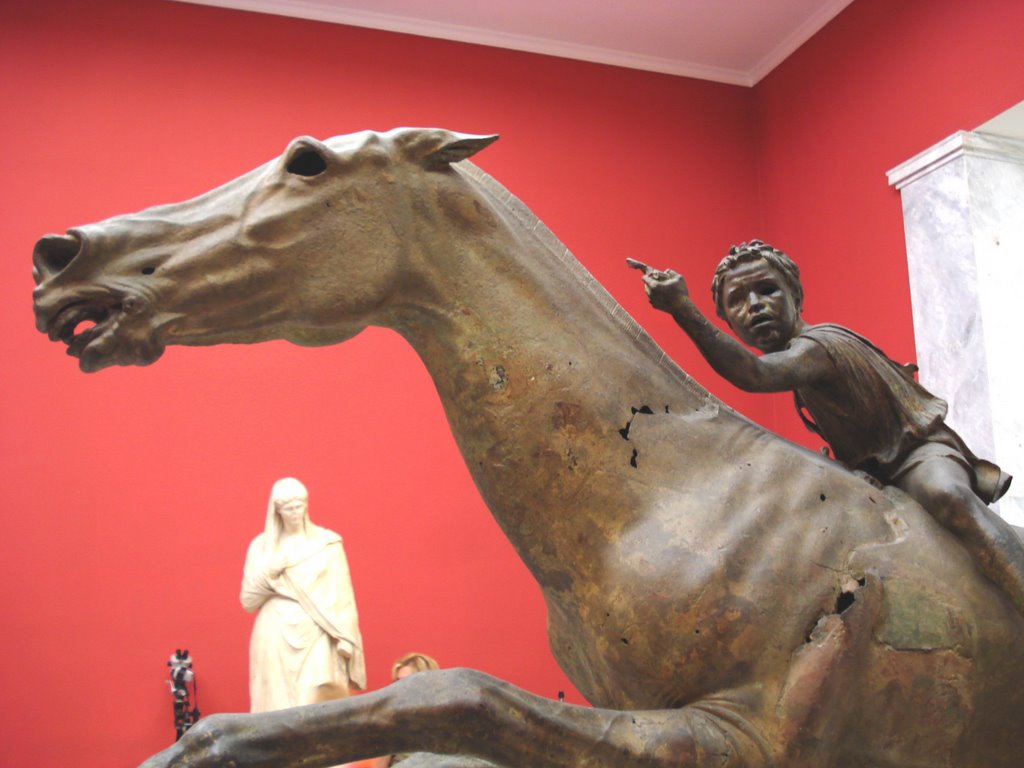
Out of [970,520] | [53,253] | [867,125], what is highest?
[867,125]

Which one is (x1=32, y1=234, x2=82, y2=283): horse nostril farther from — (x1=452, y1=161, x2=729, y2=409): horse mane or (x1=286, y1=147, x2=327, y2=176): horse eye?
(x1=452, y1=161, x2=729, y2=409): horse mane

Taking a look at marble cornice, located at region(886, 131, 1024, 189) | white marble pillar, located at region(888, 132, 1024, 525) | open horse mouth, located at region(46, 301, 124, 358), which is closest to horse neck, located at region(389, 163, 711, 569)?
open horse mouth, located at region(46, 301, 124, 358)

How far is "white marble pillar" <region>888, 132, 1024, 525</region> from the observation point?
4.50m

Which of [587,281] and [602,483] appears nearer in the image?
[602,483]

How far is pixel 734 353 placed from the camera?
174 centimetres

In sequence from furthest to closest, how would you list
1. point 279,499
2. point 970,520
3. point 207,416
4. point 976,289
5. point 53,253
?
point 207,416
point 279,499
point 976,289
point 970,520
point 53,253

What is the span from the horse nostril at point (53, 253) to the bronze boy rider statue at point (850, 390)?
84cm

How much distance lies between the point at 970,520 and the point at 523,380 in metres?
0.73

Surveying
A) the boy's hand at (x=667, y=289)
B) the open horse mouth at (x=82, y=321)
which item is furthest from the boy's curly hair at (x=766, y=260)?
the open horse mouth at (x=82, y=321)

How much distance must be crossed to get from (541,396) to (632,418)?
0.49 ft

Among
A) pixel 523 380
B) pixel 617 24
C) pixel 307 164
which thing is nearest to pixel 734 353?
pixel 523 380

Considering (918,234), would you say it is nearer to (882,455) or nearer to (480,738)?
(882,455)

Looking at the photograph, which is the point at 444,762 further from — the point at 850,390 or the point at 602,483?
the point at 850,390

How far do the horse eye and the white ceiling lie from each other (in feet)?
15.5
